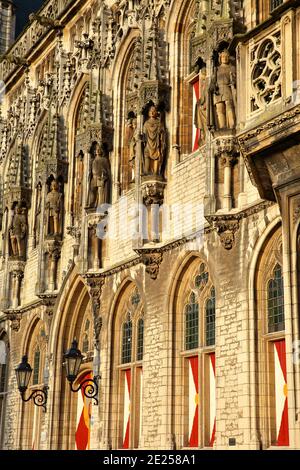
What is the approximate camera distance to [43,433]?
20969mm

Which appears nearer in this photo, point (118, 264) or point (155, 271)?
point (155, 271)

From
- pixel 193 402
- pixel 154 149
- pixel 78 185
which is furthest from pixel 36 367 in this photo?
pixel 154 149

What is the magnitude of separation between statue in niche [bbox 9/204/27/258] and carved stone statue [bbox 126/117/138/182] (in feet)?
20.6

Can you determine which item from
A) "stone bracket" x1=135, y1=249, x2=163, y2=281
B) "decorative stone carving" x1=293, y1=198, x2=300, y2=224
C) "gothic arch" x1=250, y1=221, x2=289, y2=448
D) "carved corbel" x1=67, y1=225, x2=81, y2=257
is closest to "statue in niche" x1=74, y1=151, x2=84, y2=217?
"carved corbel" x1=67, y1=225, x2=81, y2=257

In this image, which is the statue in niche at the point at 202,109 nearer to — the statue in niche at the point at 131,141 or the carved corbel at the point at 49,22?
the statue in niche at the point at 131,141

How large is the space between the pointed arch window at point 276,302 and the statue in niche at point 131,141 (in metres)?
6.17

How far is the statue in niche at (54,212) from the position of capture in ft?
72.6

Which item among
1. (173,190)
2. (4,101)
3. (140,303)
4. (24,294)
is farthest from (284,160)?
(4,101)

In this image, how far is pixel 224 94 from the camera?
14820mm

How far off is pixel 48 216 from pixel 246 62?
11523 mm
